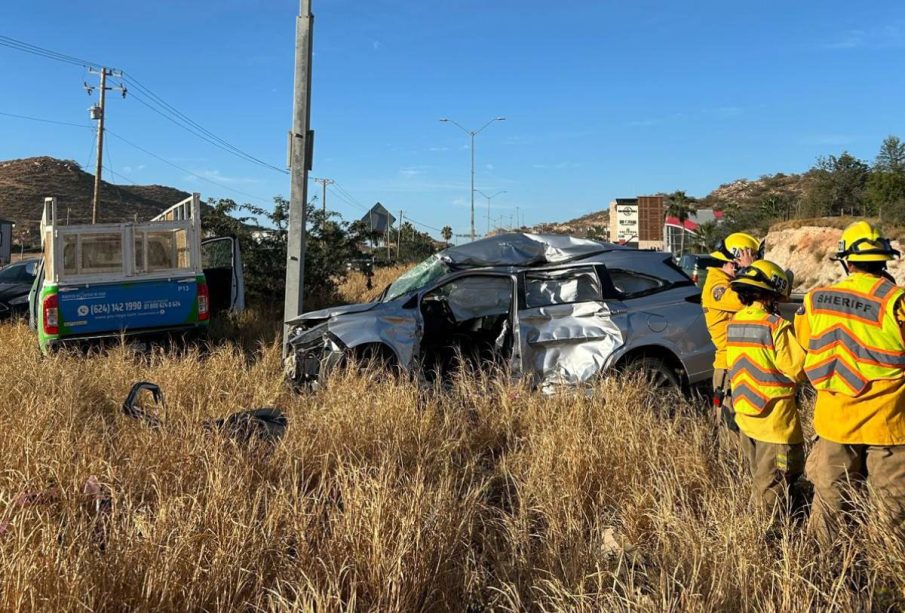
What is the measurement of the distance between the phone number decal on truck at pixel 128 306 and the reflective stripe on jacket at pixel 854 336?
25.6 feet

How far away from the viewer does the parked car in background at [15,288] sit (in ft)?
43.2

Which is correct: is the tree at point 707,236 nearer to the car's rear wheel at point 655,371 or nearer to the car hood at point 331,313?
the car's rear wheel at point 655,371

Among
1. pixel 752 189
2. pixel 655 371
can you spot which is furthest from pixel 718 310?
pixel 752 189

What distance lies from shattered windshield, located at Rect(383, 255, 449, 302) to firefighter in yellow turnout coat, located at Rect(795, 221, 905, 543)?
14.7 feet

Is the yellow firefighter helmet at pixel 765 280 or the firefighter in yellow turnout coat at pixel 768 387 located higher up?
the yellow firefighter helmet at pixel 765 280

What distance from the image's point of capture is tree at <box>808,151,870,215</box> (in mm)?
49719

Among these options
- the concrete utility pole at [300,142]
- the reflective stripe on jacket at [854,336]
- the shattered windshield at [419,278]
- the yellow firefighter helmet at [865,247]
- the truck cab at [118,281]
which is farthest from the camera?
the concrete utility pole at [300,142]

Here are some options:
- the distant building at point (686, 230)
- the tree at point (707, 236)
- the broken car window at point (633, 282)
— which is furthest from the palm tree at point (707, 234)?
the broken car window at point (633, 282)

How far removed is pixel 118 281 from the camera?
28.2ft

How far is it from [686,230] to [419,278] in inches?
2458

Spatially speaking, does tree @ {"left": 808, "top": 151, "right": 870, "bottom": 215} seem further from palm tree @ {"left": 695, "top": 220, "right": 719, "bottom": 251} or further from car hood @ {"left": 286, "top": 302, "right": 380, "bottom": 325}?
car hood @ {"left": 286, "top": 302, "right": 380, "bottom": 325}

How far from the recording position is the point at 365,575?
106 inches

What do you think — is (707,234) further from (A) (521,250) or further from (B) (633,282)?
(B) (633,282)

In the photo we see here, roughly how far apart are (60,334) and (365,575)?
7.13 metres
